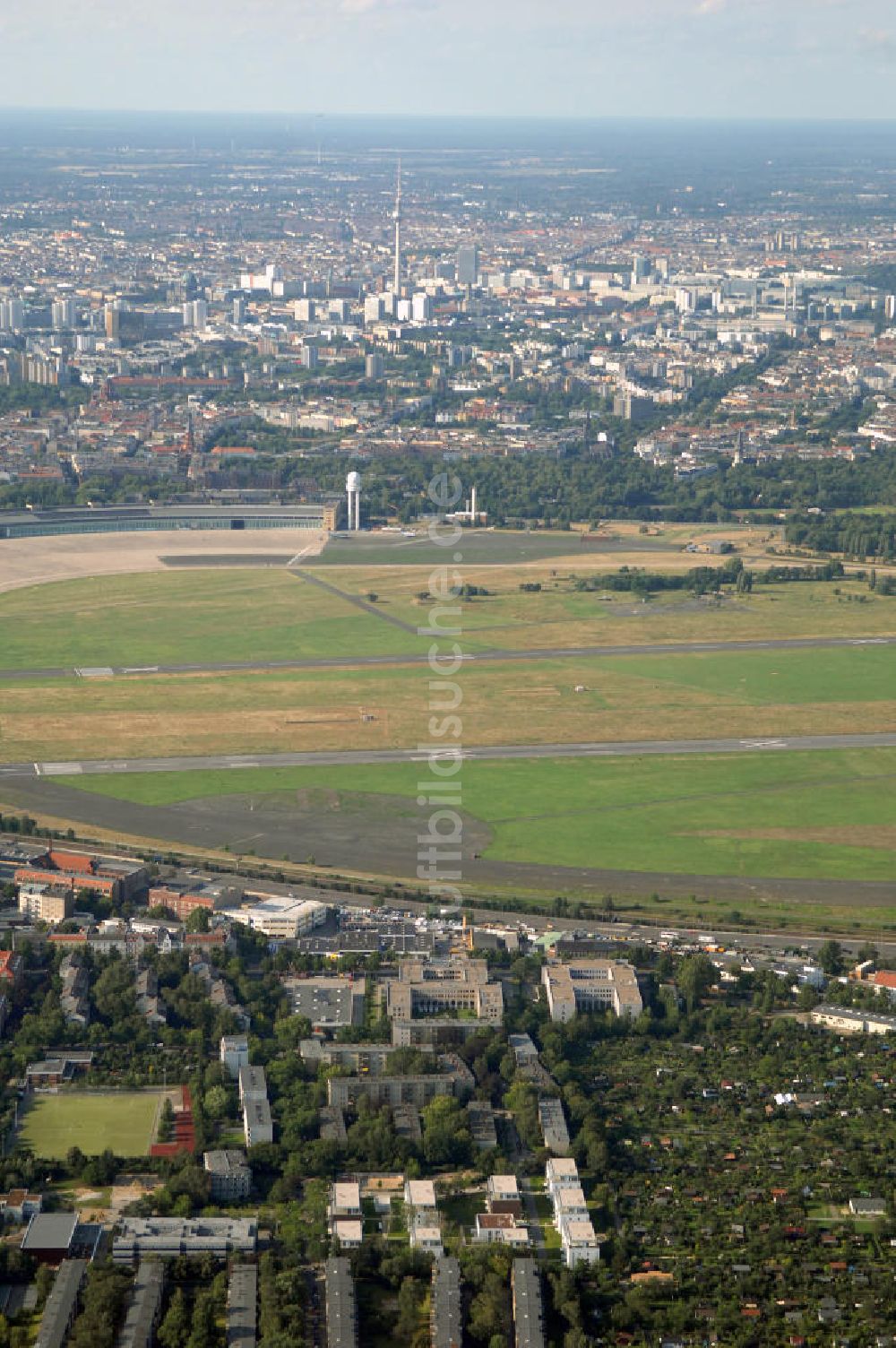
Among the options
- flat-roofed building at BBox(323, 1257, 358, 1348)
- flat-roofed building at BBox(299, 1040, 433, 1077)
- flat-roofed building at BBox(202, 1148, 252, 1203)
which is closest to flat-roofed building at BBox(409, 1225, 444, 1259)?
flat-roofed building at BBox(323, 1257, 358, 1348)

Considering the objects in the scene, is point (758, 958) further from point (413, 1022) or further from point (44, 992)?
point (44, 992)

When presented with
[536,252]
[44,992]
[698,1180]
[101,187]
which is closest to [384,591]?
[44,992]

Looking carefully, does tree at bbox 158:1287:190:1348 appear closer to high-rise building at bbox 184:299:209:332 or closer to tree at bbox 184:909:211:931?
tree at bbox 184:909:211:931

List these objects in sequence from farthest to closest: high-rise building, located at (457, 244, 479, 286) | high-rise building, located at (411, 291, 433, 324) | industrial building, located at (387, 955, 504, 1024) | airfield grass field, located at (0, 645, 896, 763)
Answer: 1. high-rise building, located at (457, 244, 479, 286)
2. high-rise building, located at (411, 291, 433, 324)
3. airfield grass field, located at (0, 645, 896, 763)
4. industrial building, located at (387, 955, 504, 1024)

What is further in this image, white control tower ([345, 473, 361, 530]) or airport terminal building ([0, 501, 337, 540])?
white control tower ([345, 473, 361, 530])

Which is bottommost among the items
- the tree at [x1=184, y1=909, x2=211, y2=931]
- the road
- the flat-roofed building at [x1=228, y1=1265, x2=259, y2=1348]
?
the road

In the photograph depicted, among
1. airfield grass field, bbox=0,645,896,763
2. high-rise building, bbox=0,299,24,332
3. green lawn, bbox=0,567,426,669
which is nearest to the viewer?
airfield grass field, bbox=0,645,896,763
